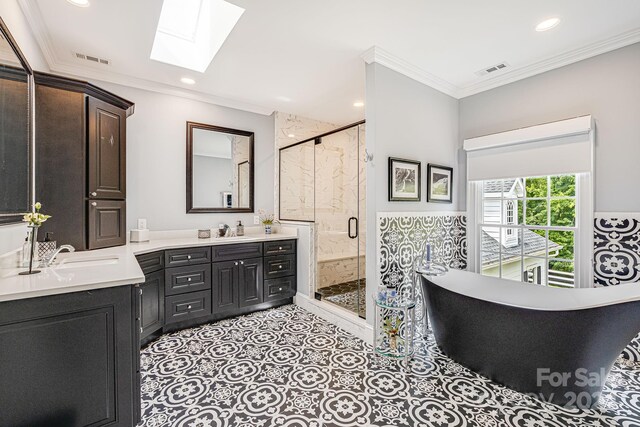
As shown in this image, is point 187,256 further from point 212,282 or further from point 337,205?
point 337,205

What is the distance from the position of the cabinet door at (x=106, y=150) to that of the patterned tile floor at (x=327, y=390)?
5.05 feet

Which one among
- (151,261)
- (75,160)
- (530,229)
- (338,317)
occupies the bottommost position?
(338,317)

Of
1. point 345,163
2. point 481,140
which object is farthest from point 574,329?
point 345,163

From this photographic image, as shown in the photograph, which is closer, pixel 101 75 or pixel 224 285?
pixel 101 75

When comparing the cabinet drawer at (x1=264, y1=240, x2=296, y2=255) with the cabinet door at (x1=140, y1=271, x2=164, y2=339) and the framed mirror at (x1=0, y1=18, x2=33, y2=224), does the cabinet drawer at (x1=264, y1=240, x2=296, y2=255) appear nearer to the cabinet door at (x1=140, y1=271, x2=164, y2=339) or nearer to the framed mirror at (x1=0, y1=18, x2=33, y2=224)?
the cabinet door at (x1=140, y1=271, x2=164, y2=339)

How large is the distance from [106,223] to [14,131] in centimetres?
105

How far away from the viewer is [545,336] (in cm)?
184

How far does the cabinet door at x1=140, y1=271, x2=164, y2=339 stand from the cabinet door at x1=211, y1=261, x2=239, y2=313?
51 centimetres

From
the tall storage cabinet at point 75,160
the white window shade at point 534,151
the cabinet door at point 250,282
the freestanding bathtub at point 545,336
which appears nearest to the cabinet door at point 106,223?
the tall storage cabinet at point 75,160

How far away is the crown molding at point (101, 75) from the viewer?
2117 millimetres

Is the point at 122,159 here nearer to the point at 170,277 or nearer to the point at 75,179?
the point at 75,179

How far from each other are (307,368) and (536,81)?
3525mm

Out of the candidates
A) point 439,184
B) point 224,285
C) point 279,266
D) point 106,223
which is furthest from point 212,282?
point 439,184

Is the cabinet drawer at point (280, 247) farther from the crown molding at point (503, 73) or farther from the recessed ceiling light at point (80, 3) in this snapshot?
the recessed ceiling light at point (80, 3)
